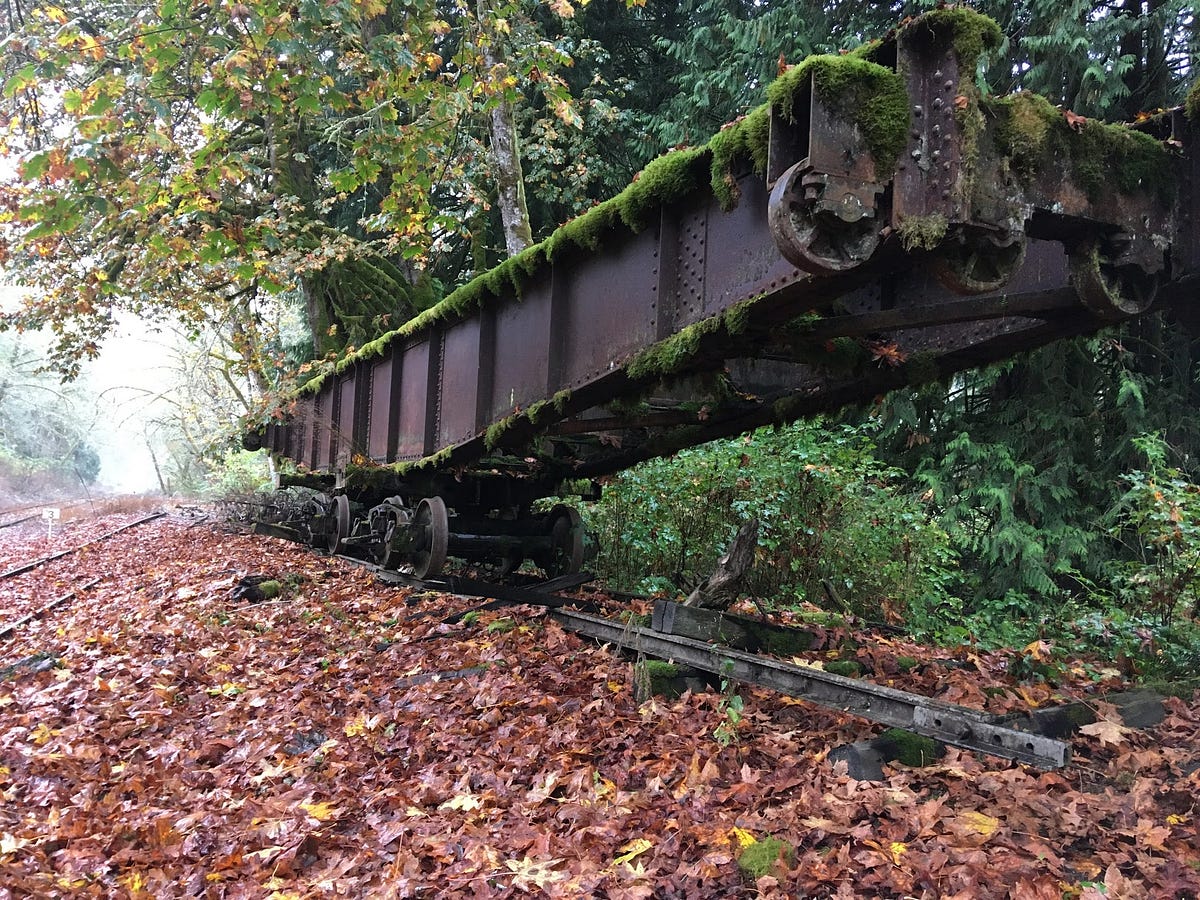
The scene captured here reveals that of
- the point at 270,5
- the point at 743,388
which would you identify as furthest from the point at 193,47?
the point at 743,388

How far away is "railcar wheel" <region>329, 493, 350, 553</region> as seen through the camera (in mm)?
11258

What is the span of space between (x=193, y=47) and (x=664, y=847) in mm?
6979

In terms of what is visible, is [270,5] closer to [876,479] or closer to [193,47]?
[193,47]

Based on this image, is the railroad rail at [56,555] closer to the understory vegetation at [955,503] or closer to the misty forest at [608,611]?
the misty forest at [608,611]

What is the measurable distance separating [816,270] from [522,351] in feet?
11.7

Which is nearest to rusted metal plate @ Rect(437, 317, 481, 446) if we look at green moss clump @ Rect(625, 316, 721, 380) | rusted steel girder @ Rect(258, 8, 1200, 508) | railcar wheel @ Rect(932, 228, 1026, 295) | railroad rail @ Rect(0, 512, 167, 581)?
rusted steel girder @ Rect(258, 8, 1200, 508)

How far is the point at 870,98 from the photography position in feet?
10.9

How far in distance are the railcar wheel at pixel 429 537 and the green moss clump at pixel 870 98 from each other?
5659 mm

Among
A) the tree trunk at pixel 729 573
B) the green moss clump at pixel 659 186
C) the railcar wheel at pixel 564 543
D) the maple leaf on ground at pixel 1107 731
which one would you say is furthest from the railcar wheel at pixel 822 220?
the railcar wheel at pixel 564 543

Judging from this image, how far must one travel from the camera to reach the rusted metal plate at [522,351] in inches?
245

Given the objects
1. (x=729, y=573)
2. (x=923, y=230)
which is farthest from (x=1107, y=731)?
(x=923, y=230)

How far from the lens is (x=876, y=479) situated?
393 inches

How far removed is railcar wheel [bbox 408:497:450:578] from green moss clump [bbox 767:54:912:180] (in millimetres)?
5659

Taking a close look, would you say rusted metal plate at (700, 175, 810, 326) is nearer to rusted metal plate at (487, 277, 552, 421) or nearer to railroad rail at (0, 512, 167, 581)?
rusted metal plate at (487, 277, 552, 421)
